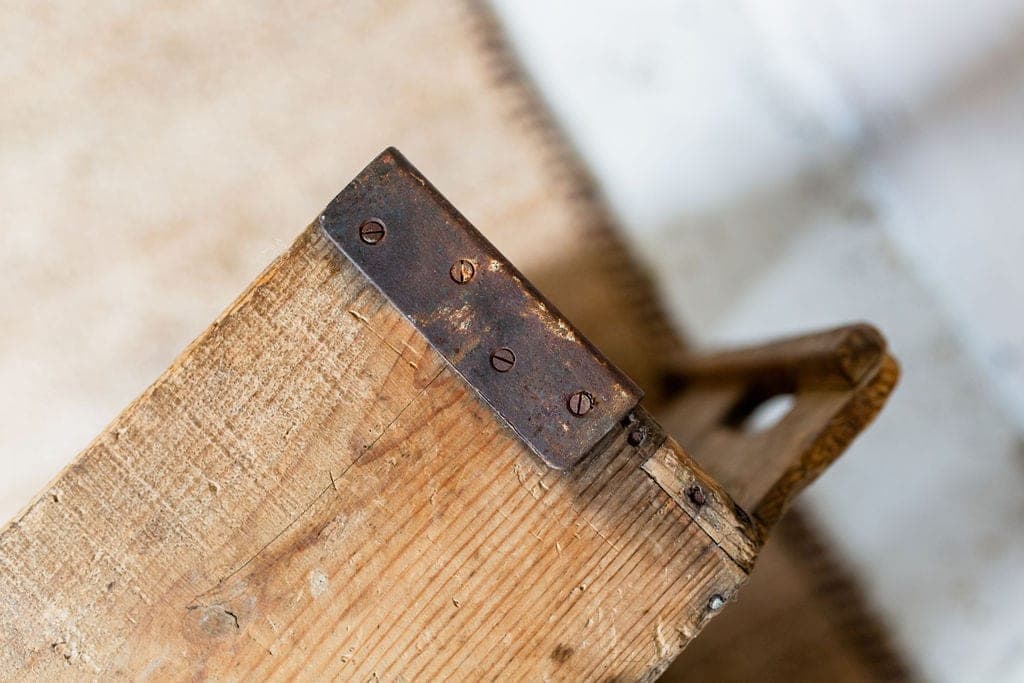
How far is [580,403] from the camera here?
0.61 metres

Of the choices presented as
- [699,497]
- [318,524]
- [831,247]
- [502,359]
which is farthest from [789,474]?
[831,247]

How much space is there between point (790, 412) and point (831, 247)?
0.62m

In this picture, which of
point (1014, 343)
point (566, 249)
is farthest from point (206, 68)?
point (1014, 343)

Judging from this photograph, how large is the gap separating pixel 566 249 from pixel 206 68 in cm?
63

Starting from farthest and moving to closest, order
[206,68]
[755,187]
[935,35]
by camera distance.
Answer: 1. [755,187]
2. [206,68]
3. [935,35]

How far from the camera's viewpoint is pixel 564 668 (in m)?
0.64

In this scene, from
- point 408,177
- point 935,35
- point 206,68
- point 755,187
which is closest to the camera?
point 408,177

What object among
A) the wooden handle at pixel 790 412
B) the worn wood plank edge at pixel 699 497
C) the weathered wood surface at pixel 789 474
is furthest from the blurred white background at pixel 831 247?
the worn wood plank edge at pixel 699 497

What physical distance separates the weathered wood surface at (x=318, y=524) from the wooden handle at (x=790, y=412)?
5.2 inches

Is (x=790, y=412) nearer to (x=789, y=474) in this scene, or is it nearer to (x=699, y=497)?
(x=789, y=474)

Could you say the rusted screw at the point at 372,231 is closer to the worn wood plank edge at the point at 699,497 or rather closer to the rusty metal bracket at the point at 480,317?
the rusty metal bracket at the point at 480,317

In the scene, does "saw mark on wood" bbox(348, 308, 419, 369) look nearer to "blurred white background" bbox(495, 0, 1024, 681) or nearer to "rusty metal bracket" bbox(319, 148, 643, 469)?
"rusty metal bracket" bbox(319, 148, 643, 469)

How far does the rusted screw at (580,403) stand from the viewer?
609 mm

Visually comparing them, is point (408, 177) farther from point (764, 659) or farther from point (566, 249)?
point (764, 659)
